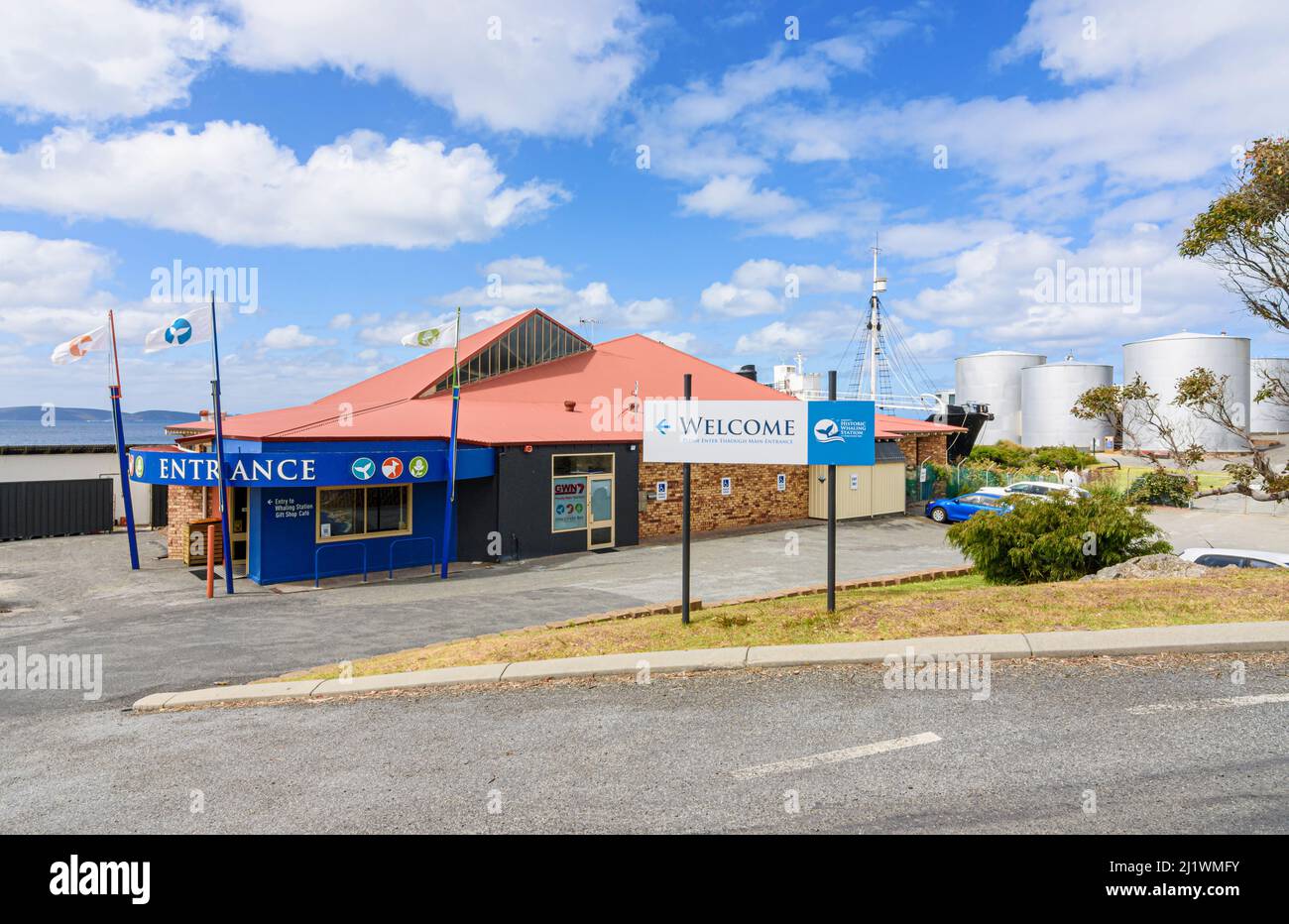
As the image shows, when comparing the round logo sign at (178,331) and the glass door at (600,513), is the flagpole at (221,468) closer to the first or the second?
the round logo sign at (178,331)

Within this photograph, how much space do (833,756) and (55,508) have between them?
91.3ft

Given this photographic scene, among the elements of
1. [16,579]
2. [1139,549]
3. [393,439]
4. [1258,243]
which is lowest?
[16,579]

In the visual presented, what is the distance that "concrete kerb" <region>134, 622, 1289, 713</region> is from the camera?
7.48 metres

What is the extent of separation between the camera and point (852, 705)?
661cm

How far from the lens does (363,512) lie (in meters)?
18.8

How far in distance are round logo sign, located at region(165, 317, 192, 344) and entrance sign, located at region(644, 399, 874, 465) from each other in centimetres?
1117

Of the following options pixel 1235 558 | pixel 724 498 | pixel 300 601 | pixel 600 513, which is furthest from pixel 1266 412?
pixel 300 601

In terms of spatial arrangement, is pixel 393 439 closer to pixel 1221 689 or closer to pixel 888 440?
pixel 1221 689

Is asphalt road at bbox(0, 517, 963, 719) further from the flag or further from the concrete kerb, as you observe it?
the flag

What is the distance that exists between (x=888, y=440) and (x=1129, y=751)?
26.2m

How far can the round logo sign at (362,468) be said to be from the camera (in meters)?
17.3

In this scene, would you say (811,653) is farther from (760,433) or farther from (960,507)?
(960,507)

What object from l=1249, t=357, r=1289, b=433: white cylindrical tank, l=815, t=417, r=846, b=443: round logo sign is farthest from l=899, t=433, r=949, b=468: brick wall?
l=1249, t=357, r=1289, b=433: white cylindrical tank
